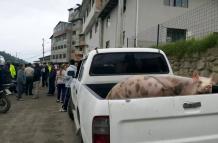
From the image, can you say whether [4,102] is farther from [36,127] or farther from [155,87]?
[155,87]

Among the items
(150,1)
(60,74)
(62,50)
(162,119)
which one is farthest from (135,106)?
(62,50)

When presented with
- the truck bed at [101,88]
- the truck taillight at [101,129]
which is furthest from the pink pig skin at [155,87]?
the truck bed at [101,88]

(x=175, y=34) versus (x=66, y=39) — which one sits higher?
(x=66, y=39)

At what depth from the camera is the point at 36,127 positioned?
30.8 feet

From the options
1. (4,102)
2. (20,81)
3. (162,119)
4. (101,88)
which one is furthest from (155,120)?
(20,81)

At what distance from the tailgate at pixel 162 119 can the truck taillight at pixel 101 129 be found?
0.17 feet

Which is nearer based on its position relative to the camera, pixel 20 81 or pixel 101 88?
pixel 101 88

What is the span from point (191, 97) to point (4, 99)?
9246 mm

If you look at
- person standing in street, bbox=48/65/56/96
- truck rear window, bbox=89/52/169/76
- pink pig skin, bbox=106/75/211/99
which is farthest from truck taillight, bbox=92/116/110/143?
person standing in street, bbox=48/65/56/96

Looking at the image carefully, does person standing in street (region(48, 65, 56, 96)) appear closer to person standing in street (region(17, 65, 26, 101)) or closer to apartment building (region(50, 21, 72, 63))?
person standing in street (region(17, 65, 26, 101))

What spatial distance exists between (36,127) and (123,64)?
3.25m

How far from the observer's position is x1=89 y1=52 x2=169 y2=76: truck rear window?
7328 mm

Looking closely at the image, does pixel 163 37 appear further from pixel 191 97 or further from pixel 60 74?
pixel 191 97

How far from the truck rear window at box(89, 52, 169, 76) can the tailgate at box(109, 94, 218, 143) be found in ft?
11.1
